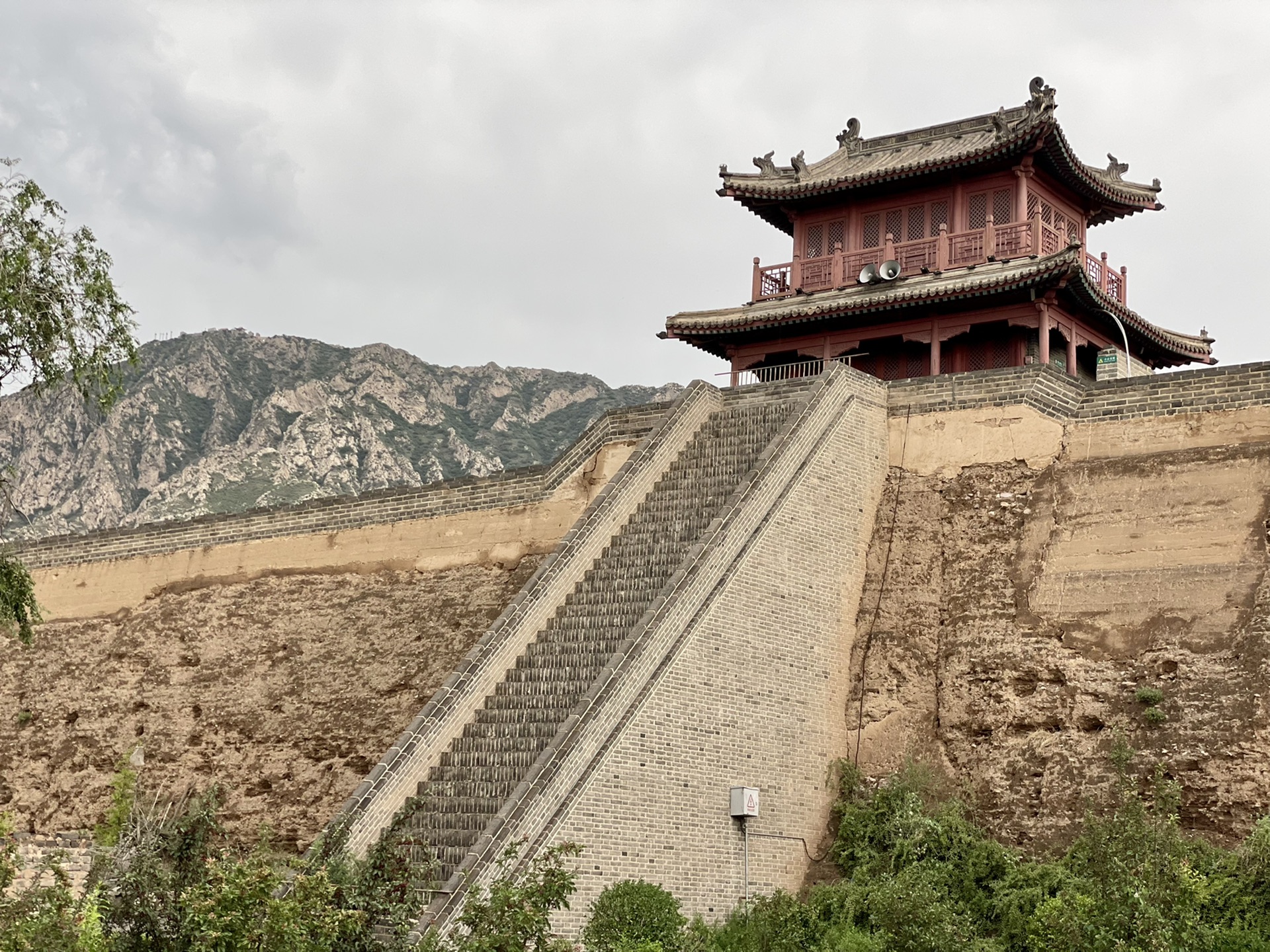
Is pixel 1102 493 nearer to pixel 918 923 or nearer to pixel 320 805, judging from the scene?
pixel 918 923

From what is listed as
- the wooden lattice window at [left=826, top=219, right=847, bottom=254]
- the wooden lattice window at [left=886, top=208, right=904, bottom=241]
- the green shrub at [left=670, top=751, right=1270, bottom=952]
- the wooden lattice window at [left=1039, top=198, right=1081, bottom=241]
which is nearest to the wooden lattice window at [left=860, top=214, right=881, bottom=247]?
the wooden lattice window at [left=886, top=208, right=904, bottom=241]

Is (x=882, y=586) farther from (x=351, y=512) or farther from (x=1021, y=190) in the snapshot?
(x=351, y=512)

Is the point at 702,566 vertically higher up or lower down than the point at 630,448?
lower down

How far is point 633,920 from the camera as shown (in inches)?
483

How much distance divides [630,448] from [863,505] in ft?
12.3

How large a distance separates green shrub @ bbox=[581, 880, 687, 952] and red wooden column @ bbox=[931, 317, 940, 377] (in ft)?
30.3

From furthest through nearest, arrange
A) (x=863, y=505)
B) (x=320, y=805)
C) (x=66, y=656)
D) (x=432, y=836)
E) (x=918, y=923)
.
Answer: (x=66, y=656), (x=320, y=805), (x=863, y=505), (x=432, y=836), (x=918, y=923)

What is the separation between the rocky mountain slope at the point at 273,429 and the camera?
58688 mm

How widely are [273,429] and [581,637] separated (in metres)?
49.6

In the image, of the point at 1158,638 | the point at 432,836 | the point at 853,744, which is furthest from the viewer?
the point at 853,744

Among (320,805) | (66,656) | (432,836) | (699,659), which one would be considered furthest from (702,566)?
(66,656)

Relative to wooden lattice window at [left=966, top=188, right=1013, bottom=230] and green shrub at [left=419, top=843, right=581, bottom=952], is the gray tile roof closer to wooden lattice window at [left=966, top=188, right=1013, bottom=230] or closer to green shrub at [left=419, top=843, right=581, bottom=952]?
wooden lattice window at [left=966, top=188, right=1013, bottom=230]

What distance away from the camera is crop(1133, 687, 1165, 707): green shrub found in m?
13.8

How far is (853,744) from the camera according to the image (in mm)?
15461
